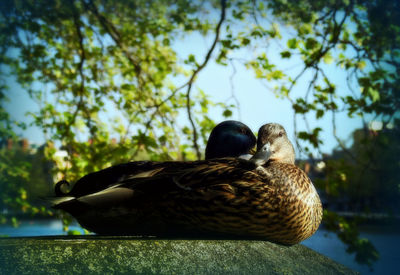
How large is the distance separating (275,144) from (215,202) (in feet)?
1.02

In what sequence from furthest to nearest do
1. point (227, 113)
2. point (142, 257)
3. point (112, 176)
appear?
point (227, 113)
point (112, 176)
point (142, 257)

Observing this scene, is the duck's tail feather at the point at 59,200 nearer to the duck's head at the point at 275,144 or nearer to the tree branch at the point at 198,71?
the duck's head at the point at 275,144

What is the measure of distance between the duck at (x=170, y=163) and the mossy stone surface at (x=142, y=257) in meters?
0.30

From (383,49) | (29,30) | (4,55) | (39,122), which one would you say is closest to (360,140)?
(383,49)

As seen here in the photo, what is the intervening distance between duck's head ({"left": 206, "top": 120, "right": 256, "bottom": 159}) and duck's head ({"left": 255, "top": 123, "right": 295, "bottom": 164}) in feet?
0.44

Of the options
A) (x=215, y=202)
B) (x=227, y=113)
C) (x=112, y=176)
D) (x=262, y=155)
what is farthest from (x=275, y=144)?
(x=227, y=113)

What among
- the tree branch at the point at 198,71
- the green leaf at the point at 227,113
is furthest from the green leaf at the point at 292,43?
the green leaf at the point at 227,113

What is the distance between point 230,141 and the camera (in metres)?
1.42

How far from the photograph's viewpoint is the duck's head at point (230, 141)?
4.64 feet

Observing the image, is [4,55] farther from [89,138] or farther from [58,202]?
[58,202]

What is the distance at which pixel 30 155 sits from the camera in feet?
12.1

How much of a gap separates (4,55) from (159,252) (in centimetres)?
323

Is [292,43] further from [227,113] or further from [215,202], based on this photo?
[215,202]

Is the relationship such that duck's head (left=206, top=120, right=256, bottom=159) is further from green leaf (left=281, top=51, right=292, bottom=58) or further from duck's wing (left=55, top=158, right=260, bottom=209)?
green leaf (left=281, top=51, right=292, bottom=58)
